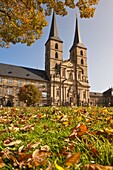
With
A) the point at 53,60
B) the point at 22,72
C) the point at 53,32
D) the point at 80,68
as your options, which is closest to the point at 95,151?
the point at 22,72

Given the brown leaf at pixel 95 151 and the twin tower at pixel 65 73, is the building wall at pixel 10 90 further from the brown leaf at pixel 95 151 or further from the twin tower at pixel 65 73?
the brown leaf at pixel 95 151

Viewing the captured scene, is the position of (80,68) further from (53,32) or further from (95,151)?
(95,151)

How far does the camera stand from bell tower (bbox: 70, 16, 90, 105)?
5783cm

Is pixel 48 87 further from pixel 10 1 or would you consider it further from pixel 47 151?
pixel 47 151

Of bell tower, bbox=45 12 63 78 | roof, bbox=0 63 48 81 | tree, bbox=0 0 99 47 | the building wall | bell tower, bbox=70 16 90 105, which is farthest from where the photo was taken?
bell tower, bbox=70 16 90 105

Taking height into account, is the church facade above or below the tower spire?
below

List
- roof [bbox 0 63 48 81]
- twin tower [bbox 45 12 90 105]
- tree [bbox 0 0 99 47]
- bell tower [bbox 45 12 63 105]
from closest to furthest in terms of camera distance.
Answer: tree [bbox 0 0 99 47] → roof [bbox 0 63 48 81] → bell tower [bbox 45 12 63 105] → twin tower [bbox 45 12 90 105]

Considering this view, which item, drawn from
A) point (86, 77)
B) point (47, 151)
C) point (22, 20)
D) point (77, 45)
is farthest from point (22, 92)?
point (47, 151)

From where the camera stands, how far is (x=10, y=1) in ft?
31.2

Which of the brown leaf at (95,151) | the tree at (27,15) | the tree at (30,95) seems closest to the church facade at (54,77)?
the tree at (30,95)

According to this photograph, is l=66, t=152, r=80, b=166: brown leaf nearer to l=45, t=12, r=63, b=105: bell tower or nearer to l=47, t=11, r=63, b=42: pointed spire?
l=45, t=12, r=63, b=105: bell tower

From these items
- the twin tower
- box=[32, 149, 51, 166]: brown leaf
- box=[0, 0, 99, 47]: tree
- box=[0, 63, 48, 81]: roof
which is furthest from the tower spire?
box=[32, 149, 51, 166]: brown leaf

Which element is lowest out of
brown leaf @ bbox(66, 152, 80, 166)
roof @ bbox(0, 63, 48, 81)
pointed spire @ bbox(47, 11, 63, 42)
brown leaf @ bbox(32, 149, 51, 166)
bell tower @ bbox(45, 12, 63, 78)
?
brown leaf @ bbox(32, 149, 51, 166)

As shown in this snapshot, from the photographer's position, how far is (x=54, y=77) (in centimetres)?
5472
